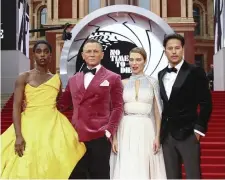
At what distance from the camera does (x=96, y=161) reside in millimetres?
3256

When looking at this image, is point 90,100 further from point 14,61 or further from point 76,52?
point 76,52

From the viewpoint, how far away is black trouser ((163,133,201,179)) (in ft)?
9.85

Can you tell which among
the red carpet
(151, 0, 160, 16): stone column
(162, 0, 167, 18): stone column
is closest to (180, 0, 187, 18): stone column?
(162, 0, 167, 18): stone column

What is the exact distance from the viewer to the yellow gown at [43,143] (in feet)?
10.3

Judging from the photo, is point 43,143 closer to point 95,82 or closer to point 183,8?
point 95,82

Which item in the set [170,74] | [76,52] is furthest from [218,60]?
[170,74]

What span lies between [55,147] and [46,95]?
410 mm

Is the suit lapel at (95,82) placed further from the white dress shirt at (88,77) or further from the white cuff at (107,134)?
the white cuff at (107,134)

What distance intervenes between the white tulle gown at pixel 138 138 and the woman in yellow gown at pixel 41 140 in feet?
1.05

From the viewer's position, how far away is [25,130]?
10.5 ft

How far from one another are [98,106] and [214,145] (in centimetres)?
357

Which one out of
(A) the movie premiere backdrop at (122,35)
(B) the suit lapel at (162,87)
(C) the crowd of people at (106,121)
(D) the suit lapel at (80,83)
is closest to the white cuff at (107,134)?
(C) the crowd of people at (106,121)

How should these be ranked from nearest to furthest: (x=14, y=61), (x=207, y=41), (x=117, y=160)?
(x=117, y=160) < (x=14, y=61) < (x=207, y=41)

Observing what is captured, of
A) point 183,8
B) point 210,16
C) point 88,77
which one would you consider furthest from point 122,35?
point 210,16
